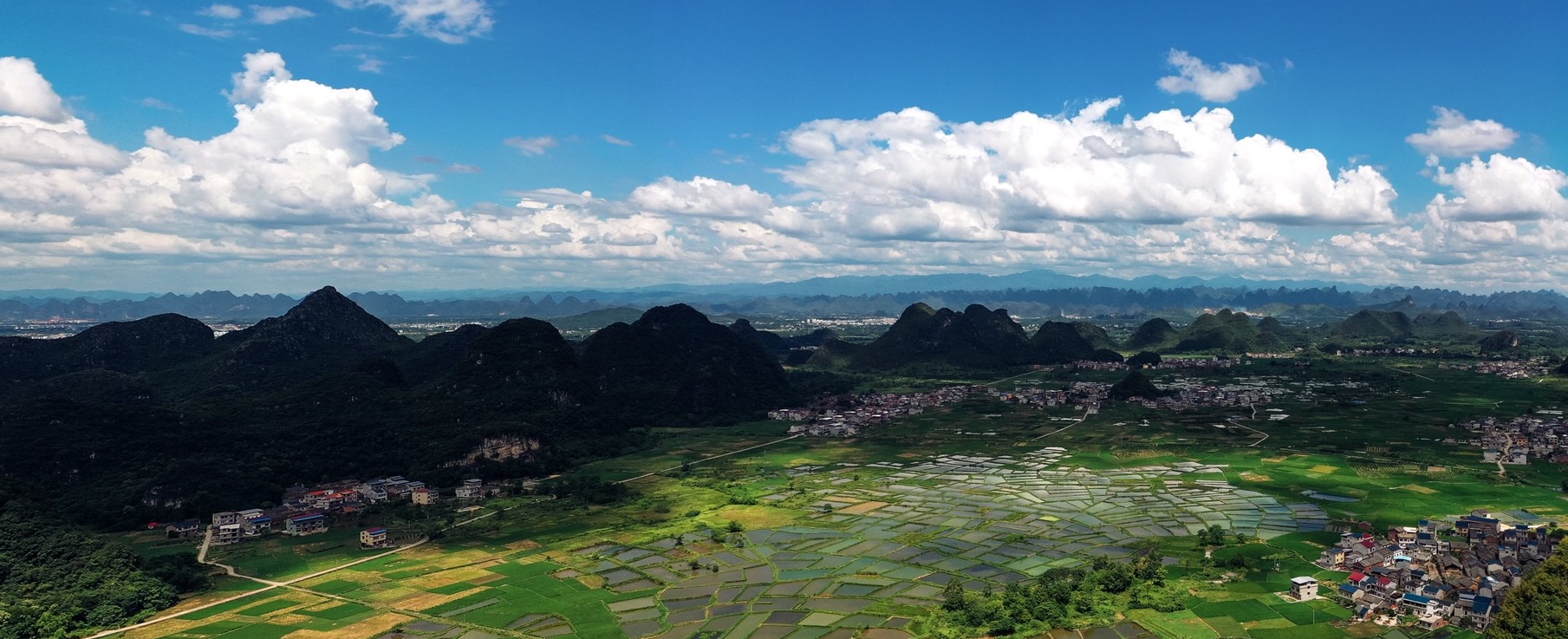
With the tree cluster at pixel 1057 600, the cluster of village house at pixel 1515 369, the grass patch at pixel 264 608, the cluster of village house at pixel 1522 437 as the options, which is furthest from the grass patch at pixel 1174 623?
the cluster of village house at pixel 1515 369

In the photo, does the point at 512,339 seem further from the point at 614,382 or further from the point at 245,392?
the point at 245,392

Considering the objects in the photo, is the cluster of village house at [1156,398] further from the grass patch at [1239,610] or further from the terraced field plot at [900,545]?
the grass patch at [1239,610]

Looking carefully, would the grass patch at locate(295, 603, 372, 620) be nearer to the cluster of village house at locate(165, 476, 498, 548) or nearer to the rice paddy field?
the rice paddy field

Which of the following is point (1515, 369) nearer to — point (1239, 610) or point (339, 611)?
point (1239, 610)

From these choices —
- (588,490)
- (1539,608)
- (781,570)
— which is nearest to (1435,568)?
(1539,608)

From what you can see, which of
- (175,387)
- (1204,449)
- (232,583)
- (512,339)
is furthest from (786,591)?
(175,387)

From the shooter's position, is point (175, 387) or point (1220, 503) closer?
point (1220, 503)

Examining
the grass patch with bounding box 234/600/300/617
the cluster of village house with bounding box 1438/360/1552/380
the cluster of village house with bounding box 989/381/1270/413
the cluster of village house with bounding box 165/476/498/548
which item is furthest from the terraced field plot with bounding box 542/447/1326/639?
the cluster of village house with bounding box 1438/360/1552/380
